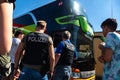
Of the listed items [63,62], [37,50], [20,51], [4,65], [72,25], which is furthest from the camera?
[72,25]

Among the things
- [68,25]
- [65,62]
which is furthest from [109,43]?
[68,25]

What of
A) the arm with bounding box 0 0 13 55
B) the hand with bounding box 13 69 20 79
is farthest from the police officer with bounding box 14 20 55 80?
the arm with bounding box 0 0 13 55

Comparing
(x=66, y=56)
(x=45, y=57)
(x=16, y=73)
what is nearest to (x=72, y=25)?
(x=66, y=56)

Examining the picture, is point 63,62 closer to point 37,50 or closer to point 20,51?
point 20,51

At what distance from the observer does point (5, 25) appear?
64.0 inches

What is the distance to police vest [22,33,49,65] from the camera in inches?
212

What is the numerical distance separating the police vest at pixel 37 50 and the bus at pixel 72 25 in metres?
5.23

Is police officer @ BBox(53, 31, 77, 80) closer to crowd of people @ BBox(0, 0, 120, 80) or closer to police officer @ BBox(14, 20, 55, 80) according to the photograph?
crowd of people @ BBox(0, 0, 120, 80)

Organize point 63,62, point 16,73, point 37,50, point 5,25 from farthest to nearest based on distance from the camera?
1. point 63,62
2. point 16,73
3. point 37,50
4. point 5,25

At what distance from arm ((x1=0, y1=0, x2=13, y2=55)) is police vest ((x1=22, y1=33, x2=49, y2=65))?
A: 3.70 m

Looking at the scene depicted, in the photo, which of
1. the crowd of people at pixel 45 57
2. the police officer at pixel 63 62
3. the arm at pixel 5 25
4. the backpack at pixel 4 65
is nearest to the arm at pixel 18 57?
the crowd of people at pixel 45 57

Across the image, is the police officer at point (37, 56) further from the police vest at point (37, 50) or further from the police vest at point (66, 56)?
Result: the police vest at point (66, 56)

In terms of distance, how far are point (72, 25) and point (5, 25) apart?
9.69m

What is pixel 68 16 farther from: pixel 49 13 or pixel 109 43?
pixel 109 43
